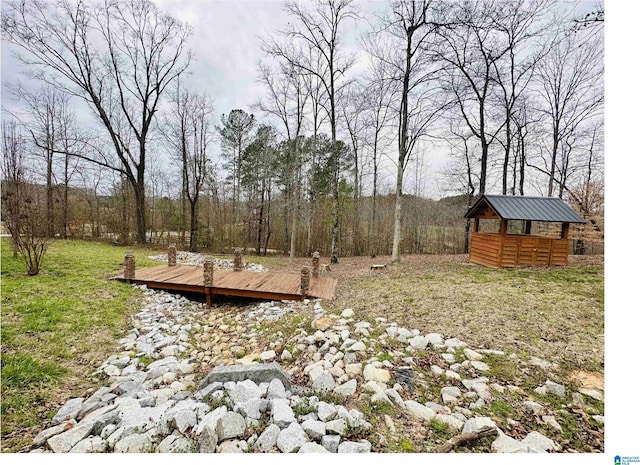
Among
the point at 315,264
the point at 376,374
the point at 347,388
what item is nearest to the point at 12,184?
the point at 315,264

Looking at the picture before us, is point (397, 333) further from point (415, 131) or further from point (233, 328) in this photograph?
point (415, 131)

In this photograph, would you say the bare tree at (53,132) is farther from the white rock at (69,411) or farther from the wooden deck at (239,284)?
the white rock at (69,411)

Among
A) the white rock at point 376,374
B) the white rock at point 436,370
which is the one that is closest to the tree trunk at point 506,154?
the white rock at point 436,370

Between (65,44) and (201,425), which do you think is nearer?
(201,425)

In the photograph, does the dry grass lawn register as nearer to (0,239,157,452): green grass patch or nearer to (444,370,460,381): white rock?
(444,370,460,381): white rock

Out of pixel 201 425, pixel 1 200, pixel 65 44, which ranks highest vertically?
pixel 65 44

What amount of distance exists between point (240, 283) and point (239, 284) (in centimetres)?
8

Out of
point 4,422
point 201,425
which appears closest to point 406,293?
point 201,425

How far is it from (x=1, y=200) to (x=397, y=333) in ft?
22.1

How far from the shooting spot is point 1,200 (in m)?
4.35

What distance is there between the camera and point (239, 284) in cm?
511

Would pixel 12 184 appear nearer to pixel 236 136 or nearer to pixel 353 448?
pixel 353 448

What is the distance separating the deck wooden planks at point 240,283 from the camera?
4.74m

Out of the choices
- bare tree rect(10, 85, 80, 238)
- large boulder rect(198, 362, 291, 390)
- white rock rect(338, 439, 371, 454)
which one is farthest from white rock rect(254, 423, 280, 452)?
bare tree rect(10, 85, 80, 238)
